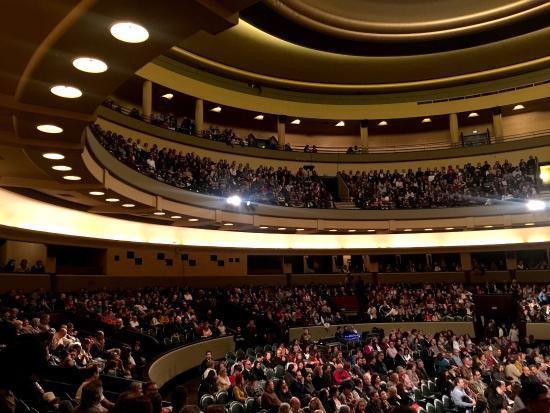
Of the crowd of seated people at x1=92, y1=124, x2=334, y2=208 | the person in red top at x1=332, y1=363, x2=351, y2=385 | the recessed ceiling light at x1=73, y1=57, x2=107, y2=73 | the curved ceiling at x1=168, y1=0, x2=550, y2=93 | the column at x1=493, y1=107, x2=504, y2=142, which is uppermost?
the curved ceiling at x1=168, y1=0, x2=550, y2=93

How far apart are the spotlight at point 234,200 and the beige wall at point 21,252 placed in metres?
→ 6.29

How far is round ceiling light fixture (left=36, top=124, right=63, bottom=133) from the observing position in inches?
246

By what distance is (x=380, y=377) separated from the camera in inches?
485

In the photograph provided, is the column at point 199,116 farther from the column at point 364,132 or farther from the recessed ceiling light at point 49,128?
the recessed ceiling light at point 49,128

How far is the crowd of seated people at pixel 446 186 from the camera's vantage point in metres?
22.3

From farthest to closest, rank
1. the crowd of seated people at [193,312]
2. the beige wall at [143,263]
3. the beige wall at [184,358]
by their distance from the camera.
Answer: the beige wall at [143,263] < the beige wall at [184,358] < the crowd of seated people at [193,312]

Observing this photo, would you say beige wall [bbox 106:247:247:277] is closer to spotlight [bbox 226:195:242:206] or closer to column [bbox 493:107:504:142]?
spotlight [bbox 226:195:242:206]

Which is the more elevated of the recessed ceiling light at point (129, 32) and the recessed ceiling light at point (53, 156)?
the recessed ceiling light at point (129, 32)

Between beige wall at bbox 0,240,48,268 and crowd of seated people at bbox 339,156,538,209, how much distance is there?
13.7 m

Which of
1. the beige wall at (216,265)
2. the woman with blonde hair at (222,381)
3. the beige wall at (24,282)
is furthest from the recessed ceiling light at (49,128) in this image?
the beige wall at (216,265)

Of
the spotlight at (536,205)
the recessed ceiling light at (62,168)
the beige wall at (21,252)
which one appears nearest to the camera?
the recessed ceiling light at (62,168)

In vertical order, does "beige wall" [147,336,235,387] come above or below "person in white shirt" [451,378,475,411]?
above

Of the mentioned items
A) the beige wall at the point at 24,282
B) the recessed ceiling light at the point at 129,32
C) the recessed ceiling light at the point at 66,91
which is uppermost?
the recessed ceiling light at the point at 66,91

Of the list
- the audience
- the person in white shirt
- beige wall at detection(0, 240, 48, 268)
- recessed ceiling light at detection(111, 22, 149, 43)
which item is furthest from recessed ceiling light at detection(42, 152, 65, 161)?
the audience
